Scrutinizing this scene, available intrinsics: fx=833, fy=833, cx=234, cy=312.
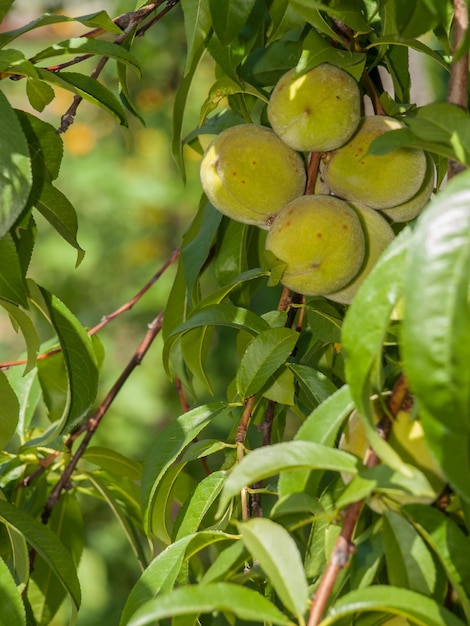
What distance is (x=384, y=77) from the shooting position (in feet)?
3.26

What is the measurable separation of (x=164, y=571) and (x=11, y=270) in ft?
0.83

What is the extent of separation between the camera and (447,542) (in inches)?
17.6

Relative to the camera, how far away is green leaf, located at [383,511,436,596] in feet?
1.46

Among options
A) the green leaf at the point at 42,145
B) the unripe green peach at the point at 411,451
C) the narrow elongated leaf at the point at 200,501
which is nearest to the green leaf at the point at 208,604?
the unripe green peach at the point at 411,451

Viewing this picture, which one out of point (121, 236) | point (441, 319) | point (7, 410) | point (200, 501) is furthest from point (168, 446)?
point (121, 236)

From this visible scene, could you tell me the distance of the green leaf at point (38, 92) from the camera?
71 cm

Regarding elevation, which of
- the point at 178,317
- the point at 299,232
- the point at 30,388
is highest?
the point at 299,232

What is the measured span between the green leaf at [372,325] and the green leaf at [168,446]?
0.27m

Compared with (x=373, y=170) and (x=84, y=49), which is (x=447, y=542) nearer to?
(x=373, y=170)

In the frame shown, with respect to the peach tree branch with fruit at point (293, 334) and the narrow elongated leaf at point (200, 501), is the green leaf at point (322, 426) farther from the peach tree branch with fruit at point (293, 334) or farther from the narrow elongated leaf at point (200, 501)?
the narrow elongated leaf at point (200, 501)

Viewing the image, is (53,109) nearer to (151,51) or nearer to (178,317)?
(151,51)

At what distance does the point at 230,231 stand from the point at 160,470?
0.99ft

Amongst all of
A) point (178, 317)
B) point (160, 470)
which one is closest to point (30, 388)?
point (178, 317)

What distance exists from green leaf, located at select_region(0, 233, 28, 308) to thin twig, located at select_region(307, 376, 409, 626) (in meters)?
0.30
